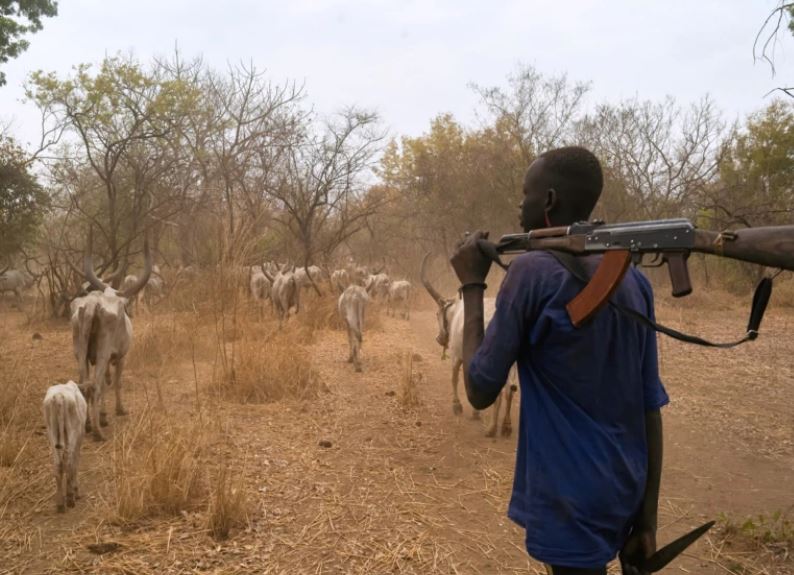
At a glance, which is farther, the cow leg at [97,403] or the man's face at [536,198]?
the cow leg at [97,403]

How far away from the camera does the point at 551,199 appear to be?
2.05 metres

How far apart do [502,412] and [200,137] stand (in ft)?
44.6

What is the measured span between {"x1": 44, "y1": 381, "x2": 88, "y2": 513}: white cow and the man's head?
3.87 m

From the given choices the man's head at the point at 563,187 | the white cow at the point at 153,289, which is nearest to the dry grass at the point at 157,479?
the man's head at the point at 563,187

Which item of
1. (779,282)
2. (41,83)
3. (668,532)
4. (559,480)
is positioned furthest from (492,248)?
(779,282)

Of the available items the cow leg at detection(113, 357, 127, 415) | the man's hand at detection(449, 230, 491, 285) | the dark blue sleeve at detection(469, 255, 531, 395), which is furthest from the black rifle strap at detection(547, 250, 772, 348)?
the cow leg at detection(113, 357, 127, 415)

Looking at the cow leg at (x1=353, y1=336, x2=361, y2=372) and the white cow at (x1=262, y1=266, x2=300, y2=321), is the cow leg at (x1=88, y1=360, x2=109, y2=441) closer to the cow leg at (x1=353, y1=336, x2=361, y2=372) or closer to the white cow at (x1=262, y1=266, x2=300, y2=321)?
the cow leg at (x1=353, y1=336, x2=361, y2=372)

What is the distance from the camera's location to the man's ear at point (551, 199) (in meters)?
2.04

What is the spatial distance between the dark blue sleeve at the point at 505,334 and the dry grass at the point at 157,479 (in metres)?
3.31

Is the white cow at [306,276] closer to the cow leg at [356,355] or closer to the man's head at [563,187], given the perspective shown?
the cow leg at [356,355]

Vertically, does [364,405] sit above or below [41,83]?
below

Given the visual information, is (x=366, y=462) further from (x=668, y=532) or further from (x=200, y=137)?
(x=200, y=137)

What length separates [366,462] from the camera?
5.75 metres

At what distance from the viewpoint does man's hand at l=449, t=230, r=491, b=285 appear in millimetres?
2023
